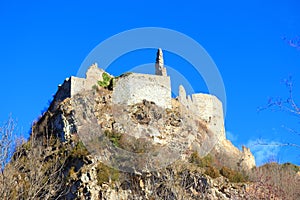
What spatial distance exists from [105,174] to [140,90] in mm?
7546

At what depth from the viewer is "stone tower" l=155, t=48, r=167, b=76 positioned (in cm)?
4059

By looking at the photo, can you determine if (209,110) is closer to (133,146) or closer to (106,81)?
(106,81)

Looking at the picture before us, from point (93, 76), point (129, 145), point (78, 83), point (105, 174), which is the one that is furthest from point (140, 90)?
point (105, 174)

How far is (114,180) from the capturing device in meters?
32.7

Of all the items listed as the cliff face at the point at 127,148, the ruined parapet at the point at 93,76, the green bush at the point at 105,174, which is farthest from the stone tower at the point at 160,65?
the green bush at the point at 105,174

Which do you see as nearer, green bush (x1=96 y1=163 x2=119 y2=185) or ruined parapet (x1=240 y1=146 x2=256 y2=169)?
green bush (x1=96 y1=163 x2=119 y2=185)

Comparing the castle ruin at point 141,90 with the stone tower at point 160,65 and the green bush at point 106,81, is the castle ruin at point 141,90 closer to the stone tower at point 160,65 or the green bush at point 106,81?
the stone tower at point 160,65

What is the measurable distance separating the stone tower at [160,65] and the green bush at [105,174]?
9.74 metres

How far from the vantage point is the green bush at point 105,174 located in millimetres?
32188

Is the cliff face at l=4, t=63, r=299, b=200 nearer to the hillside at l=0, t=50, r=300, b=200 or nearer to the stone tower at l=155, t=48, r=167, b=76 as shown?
the hillside at l=0, t=50, r=300, b=200

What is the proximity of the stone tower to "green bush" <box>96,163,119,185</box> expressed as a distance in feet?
32.0

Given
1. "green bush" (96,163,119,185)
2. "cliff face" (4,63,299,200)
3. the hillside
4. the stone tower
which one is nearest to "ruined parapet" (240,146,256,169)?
the hillside

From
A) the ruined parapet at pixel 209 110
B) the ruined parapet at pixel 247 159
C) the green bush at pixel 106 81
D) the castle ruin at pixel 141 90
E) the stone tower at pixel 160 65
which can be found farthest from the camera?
the ruined parapet at pixel 209 110

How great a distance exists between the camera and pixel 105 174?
106ft
